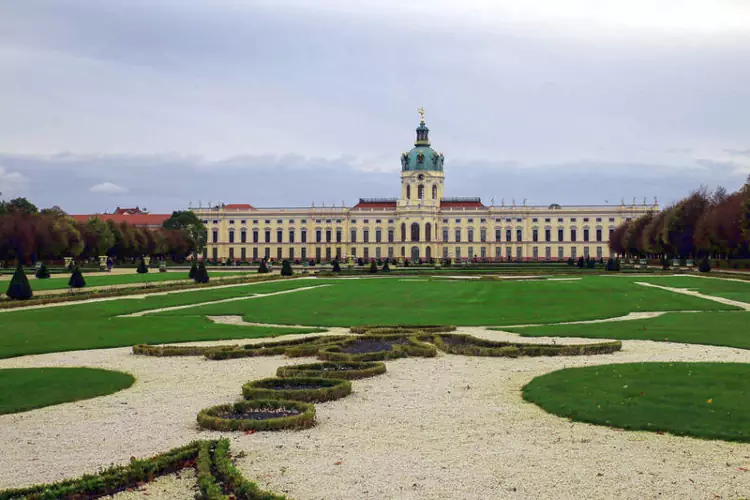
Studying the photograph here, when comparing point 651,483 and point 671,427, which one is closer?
point 651,483

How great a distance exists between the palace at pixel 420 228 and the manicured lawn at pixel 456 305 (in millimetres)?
77825

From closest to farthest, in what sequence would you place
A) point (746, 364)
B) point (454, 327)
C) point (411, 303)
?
point (746, 364) < point (454, 327) < point (411, 303)

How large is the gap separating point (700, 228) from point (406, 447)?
5050 cm

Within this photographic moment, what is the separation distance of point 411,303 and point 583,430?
16761 millimetres

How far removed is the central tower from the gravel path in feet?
323

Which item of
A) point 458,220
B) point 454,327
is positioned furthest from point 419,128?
point 454,327

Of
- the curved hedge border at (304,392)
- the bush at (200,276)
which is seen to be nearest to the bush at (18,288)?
the bush at (200,276)

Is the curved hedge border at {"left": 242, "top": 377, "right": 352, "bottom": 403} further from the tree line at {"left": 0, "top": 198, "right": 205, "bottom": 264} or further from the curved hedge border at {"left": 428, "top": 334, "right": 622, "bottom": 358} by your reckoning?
the tree line at {"left": 0, "top": 198, "right": 205, "bottom": 264}

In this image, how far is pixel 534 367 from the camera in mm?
11766

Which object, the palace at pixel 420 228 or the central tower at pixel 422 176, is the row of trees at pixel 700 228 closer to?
the palace at pixel 420 228

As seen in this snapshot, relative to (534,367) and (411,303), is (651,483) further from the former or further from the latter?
(411,303)

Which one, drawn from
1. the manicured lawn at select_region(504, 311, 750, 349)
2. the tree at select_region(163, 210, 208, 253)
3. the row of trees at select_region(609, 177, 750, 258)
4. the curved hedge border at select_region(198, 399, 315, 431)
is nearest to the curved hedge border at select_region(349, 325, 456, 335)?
the manicured lawn at select_region(504, 311, 750, 349)

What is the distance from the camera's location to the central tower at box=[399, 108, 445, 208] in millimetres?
108312

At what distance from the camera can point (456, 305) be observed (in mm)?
23656
